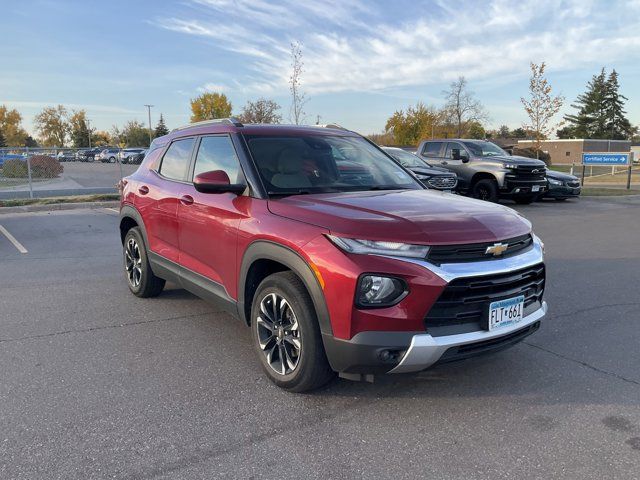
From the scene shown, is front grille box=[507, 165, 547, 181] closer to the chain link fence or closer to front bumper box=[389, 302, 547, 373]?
front bumper box=[389, 302, 547, 373]

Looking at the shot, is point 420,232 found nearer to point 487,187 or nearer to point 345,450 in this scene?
point 345,450

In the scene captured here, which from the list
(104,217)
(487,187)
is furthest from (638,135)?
(104,217)

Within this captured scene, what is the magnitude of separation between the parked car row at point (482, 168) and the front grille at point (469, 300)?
10085mm

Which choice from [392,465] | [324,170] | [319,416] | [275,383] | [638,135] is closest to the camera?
[392,465]

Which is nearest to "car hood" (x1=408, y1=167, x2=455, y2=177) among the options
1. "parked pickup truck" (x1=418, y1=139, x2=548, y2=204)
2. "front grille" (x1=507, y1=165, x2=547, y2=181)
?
"parked pickup truck" (x1=418, y1=139, x2=548, y2=204)

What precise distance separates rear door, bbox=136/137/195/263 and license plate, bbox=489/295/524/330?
9.24ft

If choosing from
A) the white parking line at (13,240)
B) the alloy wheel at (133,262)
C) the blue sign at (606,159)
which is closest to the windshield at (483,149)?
the blue sign at (606,159)

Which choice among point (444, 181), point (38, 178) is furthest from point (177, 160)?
point (38, 178)

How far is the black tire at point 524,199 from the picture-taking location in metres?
14.8

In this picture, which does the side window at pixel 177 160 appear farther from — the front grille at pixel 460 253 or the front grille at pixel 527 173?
the front grille at pixel 527 173

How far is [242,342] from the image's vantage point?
4.35 m

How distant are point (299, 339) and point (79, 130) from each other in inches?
4388

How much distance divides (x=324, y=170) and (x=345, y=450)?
2.20 m

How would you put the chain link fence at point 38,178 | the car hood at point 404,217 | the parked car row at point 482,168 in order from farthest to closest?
1. the chain link fence at point 38,178
2. the parked car row at point 482,168
3. the car hood at point 404,217
